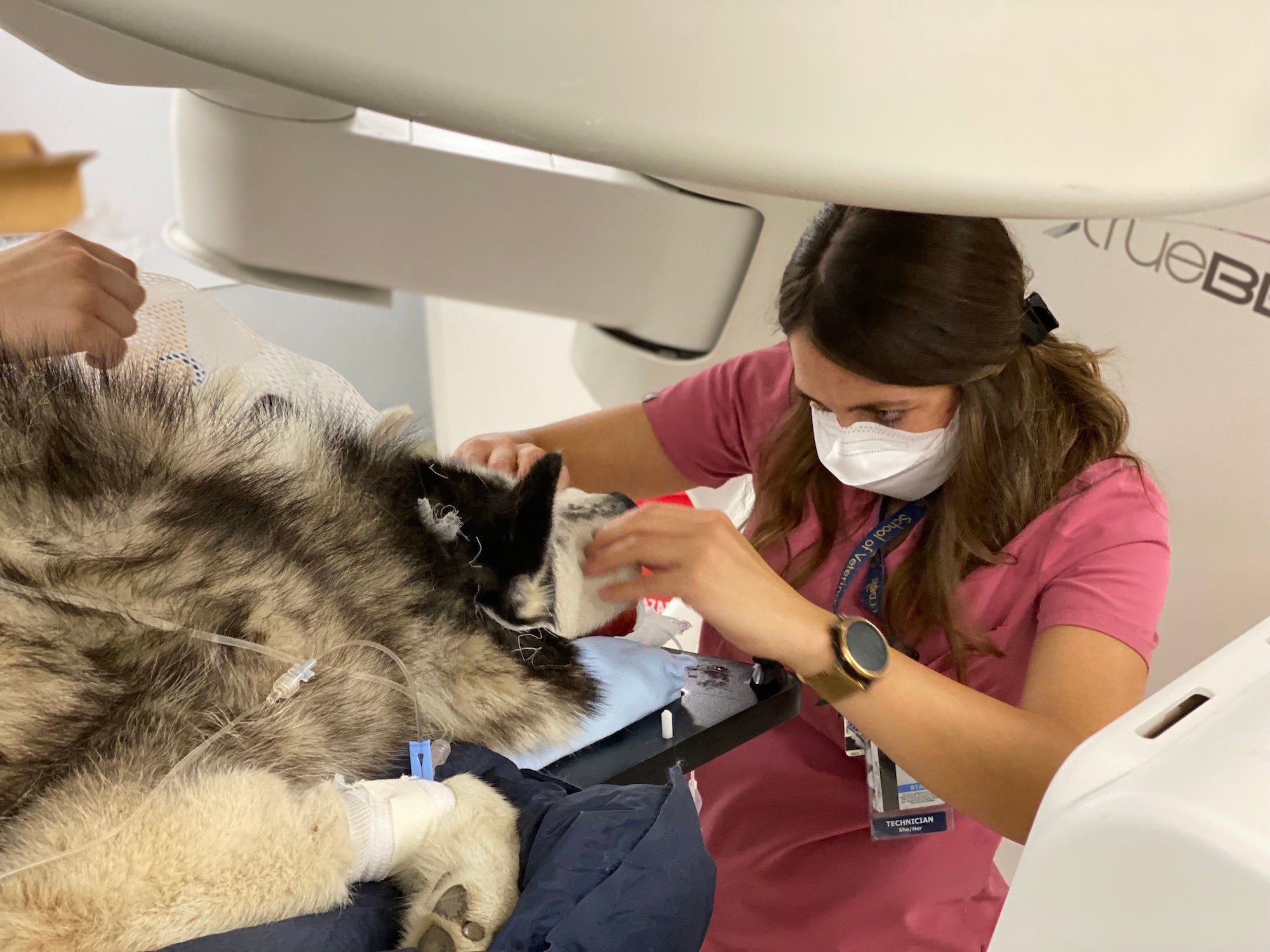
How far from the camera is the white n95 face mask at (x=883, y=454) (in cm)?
104


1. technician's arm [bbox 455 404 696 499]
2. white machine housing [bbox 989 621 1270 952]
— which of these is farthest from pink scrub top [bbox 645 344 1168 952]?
white machine housing [bbox 989 621 1270 952]

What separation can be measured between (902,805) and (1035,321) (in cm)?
52

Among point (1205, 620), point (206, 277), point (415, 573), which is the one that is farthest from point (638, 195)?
point (206, 277)

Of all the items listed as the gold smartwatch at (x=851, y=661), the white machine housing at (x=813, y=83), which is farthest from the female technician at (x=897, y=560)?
the white machine housing at (x=813, y=83)

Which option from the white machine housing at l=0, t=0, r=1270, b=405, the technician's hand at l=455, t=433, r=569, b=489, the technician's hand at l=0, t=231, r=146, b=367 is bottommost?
the technician's hand at l=455, t=433, r=569, b=489

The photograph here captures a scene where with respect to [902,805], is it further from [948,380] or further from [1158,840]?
[1158,840]

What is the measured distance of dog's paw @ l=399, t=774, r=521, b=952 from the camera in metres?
0.53

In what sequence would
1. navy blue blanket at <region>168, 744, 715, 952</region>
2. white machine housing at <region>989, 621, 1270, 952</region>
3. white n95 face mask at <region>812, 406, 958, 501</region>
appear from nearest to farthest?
white machine housing at <region>989, 621, 1270, 952</region>, navy blue blanket at <region>168, 744, 715, 952</region>, white n95 face mask at <region>812, 406, 958, 501</region>

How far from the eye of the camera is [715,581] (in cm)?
85

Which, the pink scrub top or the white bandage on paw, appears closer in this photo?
the white bandage on paw

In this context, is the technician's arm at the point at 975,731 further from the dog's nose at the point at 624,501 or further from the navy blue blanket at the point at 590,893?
the navy blue blanket at the point at 590,893

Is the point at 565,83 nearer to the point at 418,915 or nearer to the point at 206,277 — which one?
the point at 418,915

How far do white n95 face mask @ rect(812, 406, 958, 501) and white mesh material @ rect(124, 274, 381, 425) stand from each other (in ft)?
1.64

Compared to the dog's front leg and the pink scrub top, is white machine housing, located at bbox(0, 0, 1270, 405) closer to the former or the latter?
the dog's front leg
